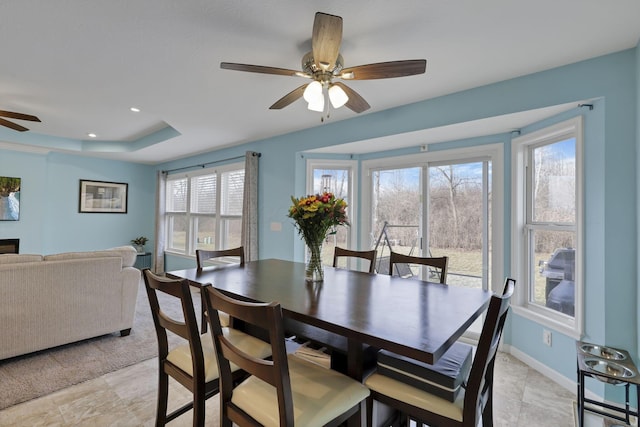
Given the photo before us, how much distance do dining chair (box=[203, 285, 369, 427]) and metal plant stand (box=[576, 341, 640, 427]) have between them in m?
1.43

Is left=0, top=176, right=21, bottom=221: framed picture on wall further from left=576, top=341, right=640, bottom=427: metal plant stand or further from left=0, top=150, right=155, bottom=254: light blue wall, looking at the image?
left=576, top=341, right=640, bottom=427: metal plant stand

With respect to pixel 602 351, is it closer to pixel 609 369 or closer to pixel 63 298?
pixel 609 369

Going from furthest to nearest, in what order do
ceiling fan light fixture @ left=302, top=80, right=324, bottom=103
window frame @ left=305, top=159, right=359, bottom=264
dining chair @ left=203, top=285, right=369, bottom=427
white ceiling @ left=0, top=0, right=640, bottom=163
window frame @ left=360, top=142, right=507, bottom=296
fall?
window frame @ left=305, top=159, right=359, bottom=264 → window frame @ left=360, top=142, right=507, bottom=296 → ceiling fan light fixture @ left=302, top=80, right=324, bottom=103 → white ceiling @ left=0, top=0, right=640, bottom=163 → dining chair @ left=203, top=285, right=369, bottom=427

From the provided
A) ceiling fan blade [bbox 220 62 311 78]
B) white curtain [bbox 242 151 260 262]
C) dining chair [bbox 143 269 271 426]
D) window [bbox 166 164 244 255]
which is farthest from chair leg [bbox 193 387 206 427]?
window [bbox 166 164 244 255]

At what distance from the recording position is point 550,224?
2668mm

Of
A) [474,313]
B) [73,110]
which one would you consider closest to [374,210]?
[474,313]

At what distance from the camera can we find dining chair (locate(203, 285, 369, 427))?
102 centimetres

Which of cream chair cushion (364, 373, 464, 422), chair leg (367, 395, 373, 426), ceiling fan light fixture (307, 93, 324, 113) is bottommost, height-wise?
chair leg (367, 395, 373, 426)

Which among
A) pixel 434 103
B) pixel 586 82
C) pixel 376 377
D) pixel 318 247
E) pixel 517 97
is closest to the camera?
pixel 376 377

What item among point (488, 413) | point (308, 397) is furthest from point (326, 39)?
point (488, 413)

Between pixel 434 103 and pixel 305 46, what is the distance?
1.44 meters

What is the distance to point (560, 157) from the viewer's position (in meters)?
2.60

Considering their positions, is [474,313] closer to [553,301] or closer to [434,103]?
[553,301]

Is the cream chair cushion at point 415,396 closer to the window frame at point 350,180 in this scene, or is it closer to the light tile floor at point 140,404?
the light tile floor at point 140,404
